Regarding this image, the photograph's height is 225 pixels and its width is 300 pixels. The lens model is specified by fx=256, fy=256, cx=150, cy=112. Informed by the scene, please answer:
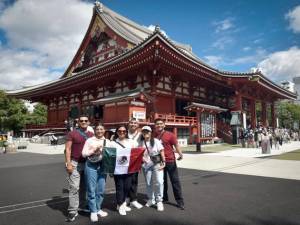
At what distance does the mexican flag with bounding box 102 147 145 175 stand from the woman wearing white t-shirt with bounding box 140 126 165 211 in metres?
0.15

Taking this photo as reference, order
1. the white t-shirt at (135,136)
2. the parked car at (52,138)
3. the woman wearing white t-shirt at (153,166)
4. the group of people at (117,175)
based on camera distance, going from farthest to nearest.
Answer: the parked car at (52,138) < the white t-shirt at (135,136) < the woman wearing white t-shirt at (153,166) < the group of people at (117,175)

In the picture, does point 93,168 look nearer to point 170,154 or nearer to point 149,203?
point 149,203

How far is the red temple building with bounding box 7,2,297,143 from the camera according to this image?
58.8 feet

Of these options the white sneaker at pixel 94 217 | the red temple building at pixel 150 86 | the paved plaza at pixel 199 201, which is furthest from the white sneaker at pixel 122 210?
the red temple building at pixel 150 86

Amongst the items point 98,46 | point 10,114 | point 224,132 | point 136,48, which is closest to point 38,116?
point 10,114

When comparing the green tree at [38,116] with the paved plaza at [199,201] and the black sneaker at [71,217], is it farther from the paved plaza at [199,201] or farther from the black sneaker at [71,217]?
the black sneaker at [71,217]

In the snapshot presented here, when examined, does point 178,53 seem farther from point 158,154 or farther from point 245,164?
point 158,154

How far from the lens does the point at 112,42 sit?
26.1m

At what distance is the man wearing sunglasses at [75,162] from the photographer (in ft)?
14.0

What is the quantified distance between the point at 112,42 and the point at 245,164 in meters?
19.9

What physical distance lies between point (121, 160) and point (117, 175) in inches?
11.1

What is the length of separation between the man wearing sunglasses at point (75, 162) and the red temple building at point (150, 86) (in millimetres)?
12174

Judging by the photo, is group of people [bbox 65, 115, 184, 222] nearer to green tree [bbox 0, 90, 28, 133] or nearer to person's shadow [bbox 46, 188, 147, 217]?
person's shadow [bbox 46, 188, 147, 217]

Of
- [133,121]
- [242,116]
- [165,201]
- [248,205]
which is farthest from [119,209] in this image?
[242,116]
